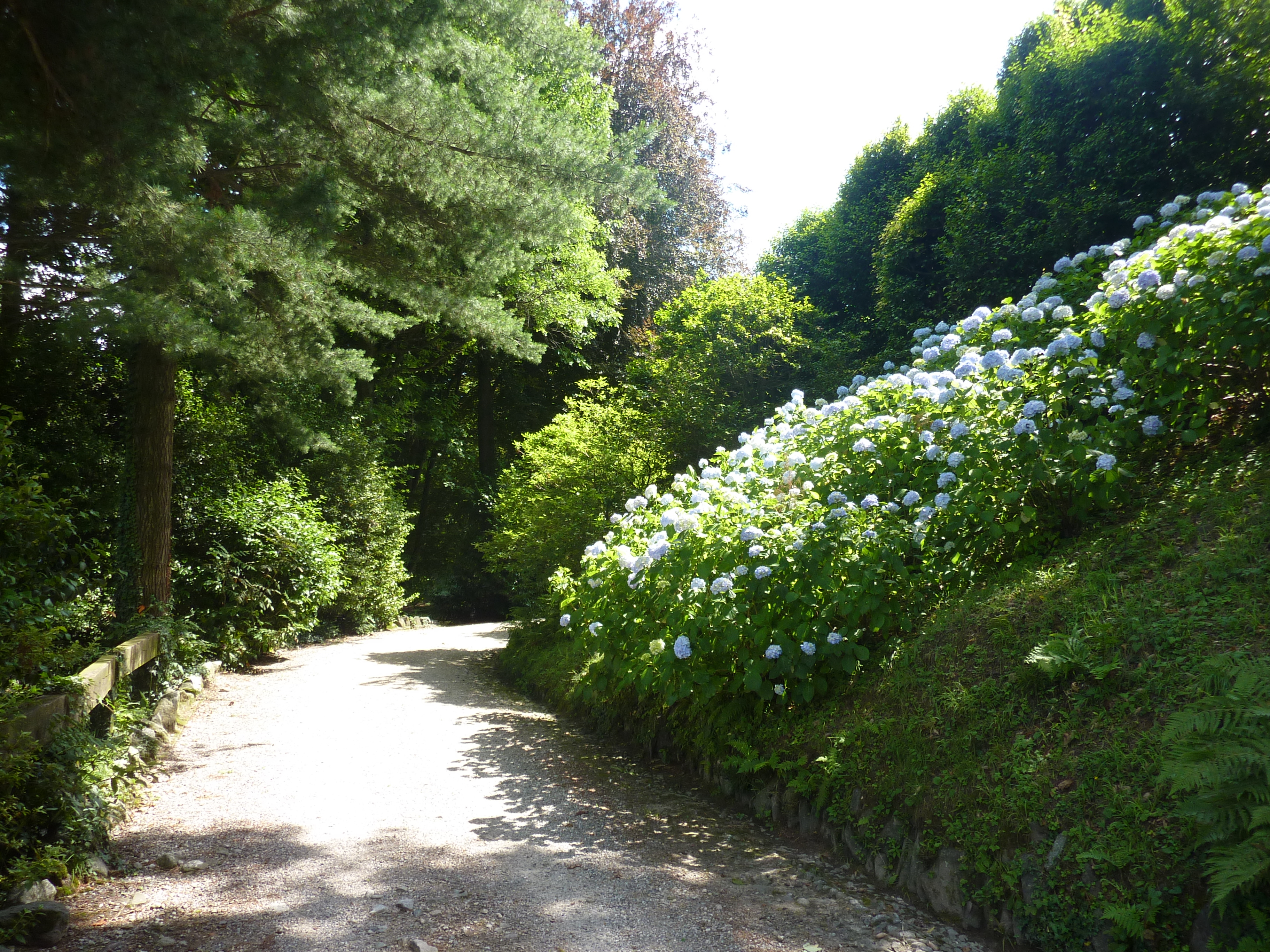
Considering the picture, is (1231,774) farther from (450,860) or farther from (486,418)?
(486,418)

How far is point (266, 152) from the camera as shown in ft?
20.7

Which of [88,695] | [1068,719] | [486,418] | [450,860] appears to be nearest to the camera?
[1068,719]

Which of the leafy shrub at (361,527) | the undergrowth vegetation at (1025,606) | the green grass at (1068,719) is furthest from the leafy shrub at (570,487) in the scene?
the green grass at (1068,719)

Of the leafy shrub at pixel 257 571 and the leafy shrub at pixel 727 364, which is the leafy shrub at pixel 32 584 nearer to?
the leafy shrub at pixel 257 571

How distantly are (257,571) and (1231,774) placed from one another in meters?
10.2

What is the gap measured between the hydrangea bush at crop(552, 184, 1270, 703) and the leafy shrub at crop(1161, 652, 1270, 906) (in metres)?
1.79

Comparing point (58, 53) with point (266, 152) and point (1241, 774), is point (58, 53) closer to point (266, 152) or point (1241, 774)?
point (266, 152)

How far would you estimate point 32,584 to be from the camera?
474 centimetres

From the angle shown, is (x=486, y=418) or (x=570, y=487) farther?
(x=486, y=418)

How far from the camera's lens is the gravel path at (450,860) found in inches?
131

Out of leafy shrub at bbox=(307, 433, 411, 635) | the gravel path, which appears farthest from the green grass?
leafy shrub at bbox=(307, 433, 411, 635)

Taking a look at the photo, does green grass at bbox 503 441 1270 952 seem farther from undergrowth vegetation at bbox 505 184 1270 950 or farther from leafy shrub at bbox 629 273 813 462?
leafy shrub at bbox 629 273 813 462

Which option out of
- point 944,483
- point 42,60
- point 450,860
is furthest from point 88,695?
point 944,483

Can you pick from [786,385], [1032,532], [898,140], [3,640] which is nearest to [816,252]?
[898,140]
